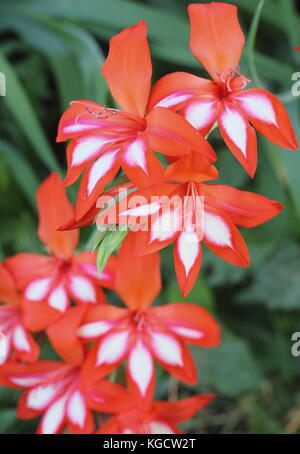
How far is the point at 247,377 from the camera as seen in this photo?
3.27 feet

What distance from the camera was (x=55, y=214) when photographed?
759mm

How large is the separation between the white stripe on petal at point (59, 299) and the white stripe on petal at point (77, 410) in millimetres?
102

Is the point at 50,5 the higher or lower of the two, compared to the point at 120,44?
higher

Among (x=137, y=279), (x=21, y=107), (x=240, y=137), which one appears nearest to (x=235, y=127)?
(x=240, y=137)

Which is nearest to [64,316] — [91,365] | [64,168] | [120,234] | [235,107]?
[91,365]

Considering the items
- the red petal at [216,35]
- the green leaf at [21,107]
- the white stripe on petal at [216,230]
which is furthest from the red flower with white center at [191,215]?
the green leaf at [21,107]

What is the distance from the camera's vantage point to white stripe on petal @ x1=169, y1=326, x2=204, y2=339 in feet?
2.37

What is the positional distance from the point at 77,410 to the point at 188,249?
0.88ft

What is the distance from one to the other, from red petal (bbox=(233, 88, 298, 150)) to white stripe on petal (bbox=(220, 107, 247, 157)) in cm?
1

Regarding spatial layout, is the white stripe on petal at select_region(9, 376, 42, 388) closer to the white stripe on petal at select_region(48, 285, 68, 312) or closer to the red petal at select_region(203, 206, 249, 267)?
the white stripe on petal at select_region(48, 285, 68, 312)

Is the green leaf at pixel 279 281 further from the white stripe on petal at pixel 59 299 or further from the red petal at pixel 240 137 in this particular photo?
the red petal at pixel 240 137

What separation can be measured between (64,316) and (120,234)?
17 centimetres
